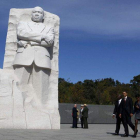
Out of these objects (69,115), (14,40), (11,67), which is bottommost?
(69,115)

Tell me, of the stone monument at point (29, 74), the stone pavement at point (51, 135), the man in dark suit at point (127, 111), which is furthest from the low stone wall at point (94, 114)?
the man in dark suit at point (127, 111)

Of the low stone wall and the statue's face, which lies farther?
the low stone wall

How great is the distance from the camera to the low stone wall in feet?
59.7

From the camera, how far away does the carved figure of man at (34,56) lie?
10555mm

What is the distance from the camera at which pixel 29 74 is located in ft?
35.5

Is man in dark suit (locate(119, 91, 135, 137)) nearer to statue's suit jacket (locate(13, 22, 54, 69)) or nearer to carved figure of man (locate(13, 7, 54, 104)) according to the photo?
carved figure of man (locate(13, 7, 54, 104))

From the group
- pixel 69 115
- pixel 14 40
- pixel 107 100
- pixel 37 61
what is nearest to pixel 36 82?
pixel 37 61

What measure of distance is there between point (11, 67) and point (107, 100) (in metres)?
27.9

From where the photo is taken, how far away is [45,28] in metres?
10.9

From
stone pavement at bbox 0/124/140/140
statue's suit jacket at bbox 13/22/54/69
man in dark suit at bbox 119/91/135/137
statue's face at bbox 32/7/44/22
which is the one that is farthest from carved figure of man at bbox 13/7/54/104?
man in dark suit at bbox 119/91/135/137

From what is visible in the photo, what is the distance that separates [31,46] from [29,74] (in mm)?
1124

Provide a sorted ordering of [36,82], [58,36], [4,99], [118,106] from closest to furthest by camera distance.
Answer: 1. [118,106]
2. [4,99]
3. [36,82]
4. [58,36]

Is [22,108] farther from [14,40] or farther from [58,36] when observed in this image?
[58,36]

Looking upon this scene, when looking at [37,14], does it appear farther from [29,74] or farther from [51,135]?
[51,135]
